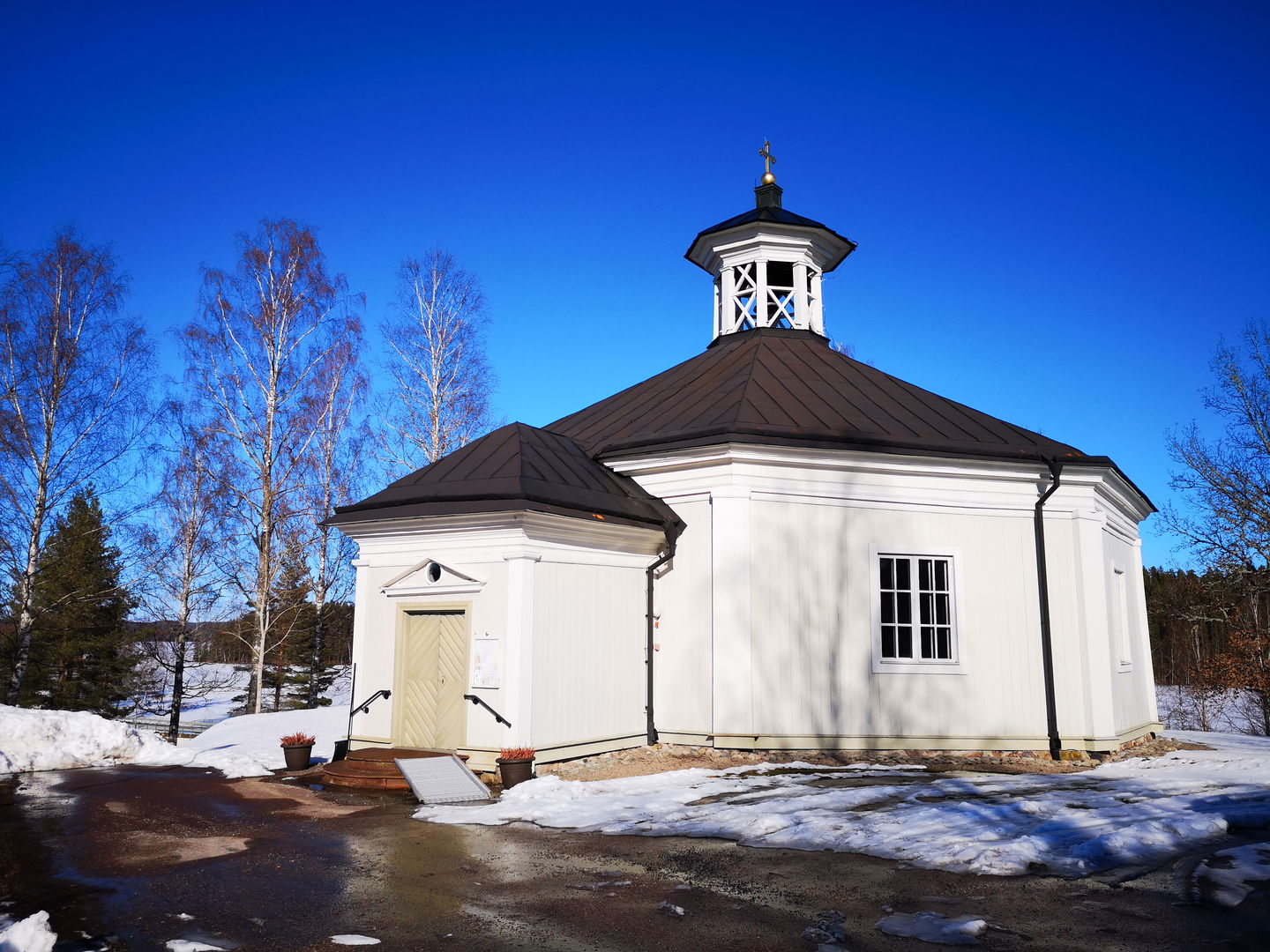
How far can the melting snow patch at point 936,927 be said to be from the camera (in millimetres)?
4691

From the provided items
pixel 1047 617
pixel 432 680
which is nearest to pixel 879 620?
pixel 1047 617

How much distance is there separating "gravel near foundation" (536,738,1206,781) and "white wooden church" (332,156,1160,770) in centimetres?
15

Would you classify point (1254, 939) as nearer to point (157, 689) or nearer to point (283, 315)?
point (283, 315)

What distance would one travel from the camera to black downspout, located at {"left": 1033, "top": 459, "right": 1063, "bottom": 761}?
1223 cm

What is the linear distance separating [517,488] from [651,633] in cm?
296

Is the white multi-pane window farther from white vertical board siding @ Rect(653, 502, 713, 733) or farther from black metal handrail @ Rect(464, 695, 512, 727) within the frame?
black metal handrail @ Rect(464, 695, 512, 727)

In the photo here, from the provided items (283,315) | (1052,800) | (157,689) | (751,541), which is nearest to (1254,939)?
(1052,800)

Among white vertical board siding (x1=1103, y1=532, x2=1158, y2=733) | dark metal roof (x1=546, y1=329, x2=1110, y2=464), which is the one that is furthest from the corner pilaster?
white vertical board siding (x1=1103, y1=532, x2=1158, y2=733)

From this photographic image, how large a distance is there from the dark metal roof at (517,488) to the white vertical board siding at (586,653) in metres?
0.79

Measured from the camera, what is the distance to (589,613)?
11.4 meters

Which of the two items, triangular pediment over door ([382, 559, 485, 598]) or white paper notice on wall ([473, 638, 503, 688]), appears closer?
white paper notice on wall ([473, 638, 503, 688])

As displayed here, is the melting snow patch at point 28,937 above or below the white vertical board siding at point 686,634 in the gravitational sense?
below

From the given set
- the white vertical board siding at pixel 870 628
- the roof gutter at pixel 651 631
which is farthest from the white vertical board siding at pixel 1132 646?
the roof gutter at pixel 651 631

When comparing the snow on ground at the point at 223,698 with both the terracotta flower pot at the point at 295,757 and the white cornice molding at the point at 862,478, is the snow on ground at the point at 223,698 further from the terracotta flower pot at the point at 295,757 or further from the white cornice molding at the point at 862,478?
the white cornice molding at the point at 862,478
